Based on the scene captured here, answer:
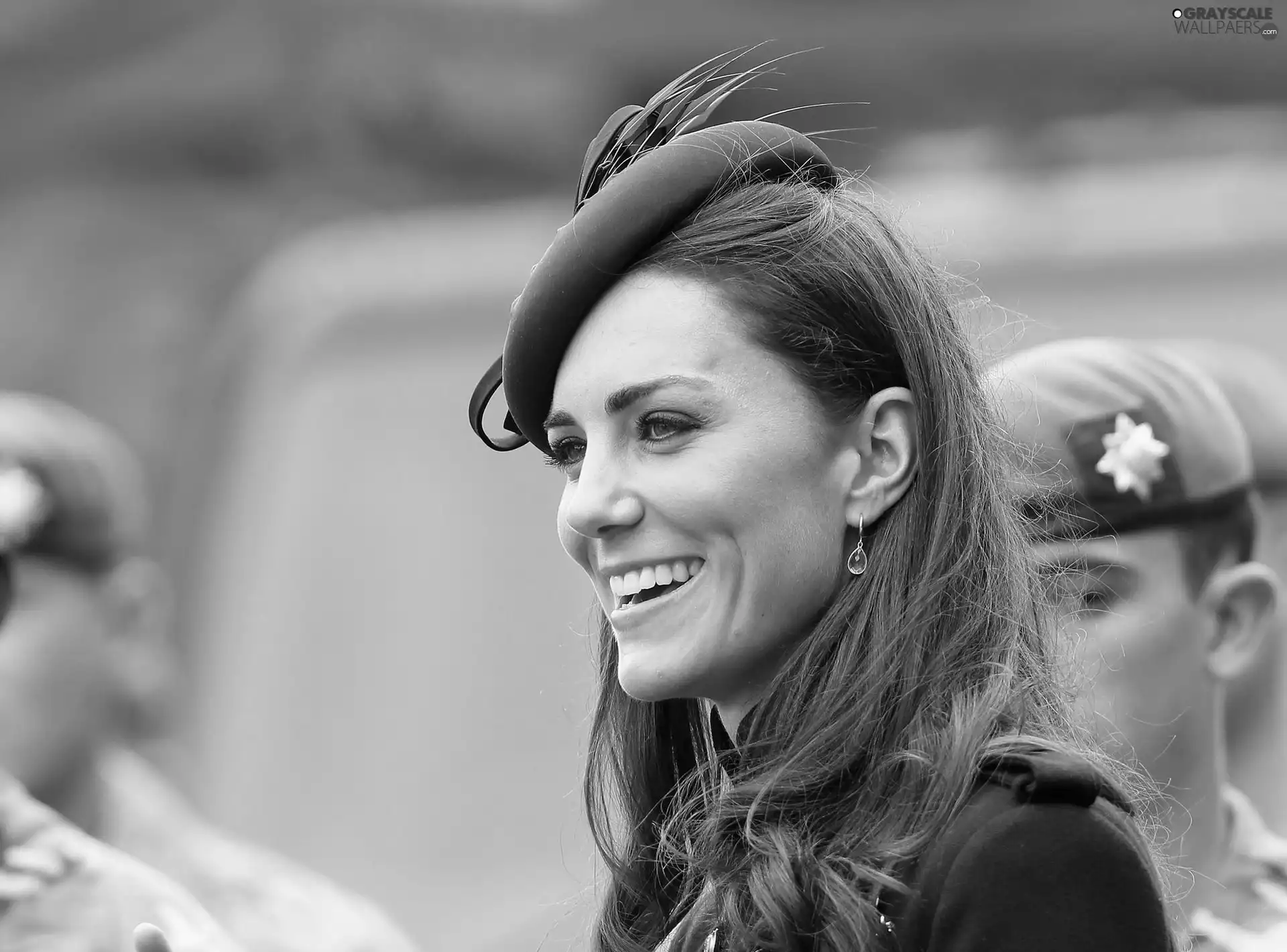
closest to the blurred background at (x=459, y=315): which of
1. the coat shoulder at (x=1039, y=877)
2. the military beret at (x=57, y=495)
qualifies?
the military beret at (x=57, y=495)

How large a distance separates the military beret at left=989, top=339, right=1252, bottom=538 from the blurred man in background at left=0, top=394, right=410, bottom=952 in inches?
91.6

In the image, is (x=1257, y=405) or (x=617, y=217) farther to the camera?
(x=1257, y=405)

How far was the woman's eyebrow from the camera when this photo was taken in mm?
1908

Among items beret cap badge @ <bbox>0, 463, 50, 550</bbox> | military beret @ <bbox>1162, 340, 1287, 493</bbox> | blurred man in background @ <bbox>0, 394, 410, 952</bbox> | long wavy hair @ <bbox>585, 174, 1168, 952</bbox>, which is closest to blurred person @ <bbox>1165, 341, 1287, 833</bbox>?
military beret @ <bbox>1162, 340, 1287, 493</bbox>

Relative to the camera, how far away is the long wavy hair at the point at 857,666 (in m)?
1.71

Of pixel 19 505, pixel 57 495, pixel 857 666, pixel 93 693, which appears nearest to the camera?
pixel 857 666

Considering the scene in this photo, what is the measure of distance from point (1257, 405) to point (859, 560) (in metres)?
1.40

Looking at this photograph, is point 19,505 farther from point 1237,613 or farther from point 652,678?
point 1237,613

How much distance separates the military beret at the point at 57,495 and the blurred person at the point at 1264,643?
2489mm

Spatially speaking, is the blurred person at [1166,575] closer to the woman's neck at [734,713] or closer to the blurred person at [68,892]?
the woman's neck at [734,713]

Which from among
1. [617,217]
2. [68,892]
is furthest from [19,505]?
[617,217]

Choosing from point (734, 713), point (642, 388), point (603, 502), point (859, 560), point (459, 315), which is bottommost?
point (734, 713)

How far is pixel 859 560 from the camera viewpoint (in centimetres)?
Result: 190

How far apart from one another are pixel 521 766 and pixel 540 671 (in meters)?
0.36
